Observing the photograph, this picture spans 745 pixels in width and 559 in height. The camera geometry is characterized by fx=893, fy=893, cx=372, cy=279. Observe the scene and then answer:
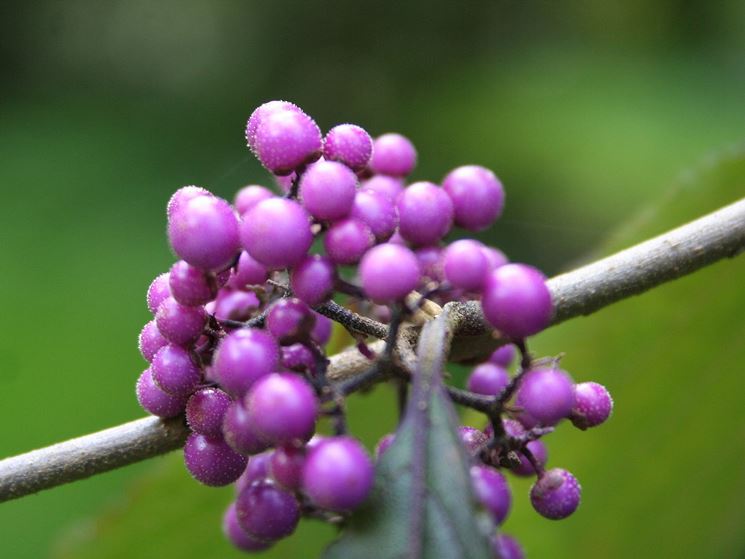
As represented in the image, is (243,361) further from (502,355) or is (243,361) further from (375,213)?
(502,355)

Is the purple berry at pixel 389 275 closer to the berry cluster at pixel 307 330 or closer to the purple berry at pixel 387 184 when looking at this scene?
the berry cluster at pixel 307 330

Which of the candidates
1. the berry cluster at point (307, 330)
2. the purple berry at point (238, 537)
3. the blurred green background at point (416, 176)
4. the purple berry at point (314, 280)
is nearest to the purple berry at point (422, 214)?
the berry cluster at point (307, 330)

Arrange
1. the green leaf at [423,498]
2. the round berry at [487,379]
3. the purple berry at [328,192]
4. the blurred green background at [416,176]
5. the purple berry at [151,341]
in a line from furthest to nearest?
the blurred green background at [416,176] → the round berry at [487,379] → the purple berry at [151,341] → the purple berry at [328,192] → the green leaf at [423,498]

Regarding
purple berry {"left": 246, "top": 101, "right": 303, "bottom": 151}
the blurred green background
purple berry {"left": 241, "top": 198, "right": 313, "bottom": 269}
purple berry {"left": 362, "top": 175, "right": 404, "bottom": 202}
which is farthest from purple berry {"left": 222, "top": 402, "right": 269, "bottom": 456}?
the blurred green background

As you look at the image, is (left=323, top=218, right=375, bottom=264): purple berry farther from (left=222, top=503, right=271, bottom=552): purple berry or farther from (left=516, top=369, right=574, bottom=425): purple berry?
(left=222, top=503, right=271, bottom=552): purple berry

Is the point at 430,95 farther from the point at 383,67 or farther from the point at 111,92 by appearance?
the point at 111,92
